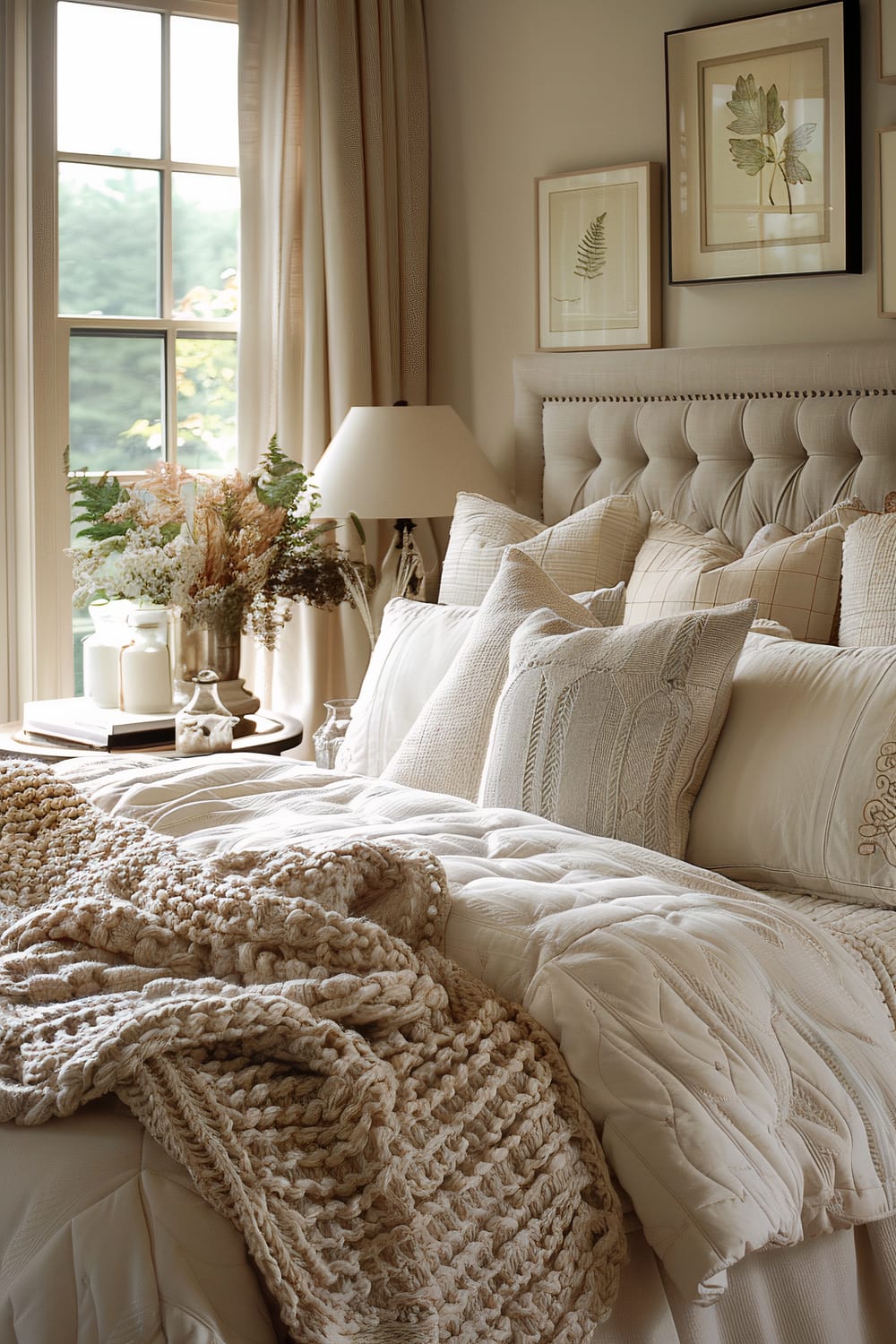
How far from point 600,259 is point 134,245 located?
126 cm

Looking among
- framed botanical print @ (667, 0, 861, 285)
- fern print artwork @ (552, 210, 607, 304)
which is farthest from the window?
framed botanical print @ (667, 0, 861, 285)

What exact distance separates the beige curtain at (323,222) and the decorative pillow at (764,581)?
1286mm

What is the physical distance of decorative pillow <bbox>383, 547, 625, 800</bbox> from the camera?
2223mm

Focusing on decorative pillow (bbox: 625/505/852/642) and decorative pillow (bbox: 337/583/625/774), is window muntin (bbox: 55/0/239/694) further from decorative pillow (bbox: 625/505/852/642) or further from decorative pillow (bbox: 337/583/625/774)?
decorative pillow (bbox: 625/505/852/642)

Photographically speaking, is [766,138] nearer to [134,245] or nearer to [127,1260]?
[134,245]

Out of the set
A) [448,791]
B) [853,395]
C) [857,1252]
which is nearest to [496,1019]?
[857,1252]

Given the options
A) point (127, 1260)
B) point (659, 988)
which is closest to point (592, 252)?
point (659, 988)

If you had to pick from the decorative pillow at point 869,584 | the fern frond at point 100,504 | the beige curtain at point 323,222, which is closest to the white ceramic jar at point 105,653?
the fern frond at point 100,504

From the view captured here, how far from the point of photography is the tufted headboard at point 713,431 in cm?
276

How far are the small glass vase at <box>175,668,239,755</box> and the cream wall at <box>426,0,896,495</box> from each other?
3.73 feet

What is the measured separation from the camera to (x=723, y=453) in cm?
298

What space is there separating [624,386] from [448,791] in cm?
134

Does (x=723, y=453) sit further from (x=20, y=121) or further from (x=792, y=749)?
(x=20, y=121)

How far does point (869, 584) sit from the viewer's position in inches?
88.7
